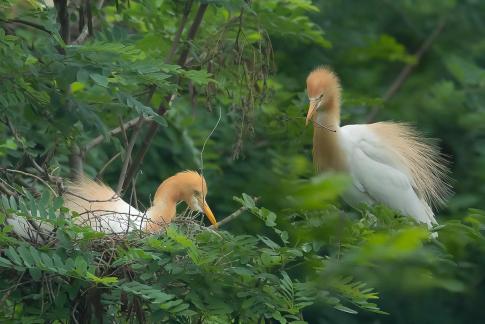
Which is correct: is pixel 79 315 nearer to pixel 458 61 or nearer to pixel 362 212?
pixel 362 212

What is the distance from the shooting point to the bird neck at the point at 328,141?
5867 mm

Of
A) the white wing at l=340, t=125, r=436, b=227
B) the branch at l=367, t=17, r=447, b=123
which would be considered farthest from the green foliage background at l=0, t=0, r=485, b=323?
the branch at l=367, t=17, r=447, b=123

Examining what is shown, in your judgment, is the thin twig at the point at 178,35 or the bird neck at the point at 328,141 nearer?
the thin twig at the point at 178,35

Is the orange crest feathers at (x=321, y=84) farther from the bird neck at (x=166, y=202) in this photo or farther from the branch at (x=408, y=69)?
the branch at (x=408, y=69)

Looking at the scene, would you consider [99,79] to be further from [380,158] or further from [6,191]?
[380,158]

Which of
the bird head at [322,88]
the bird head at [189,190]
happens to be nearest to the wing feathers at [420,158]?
the bird head at [322,88]

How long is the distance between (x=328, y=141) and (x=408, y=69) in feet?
9.16

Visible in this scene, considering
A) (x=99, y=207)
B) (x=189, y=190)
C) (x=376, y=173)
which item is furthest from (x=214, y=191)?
(x=99, y=207)

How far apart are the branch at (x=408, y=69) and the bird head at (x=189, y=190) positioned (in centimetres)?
262

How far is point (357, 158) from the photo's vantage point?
605 centimetres

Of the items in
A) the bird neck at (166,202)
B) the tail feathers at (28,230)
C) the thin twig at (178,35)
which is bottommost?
the bird neck at (166,202)

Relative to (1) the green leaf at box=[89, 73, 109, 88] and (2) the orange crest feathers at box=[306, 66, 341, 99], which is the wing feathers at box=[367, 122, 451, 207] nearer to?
(2) the orange crest feathers at box=[306, 66, 341, 99]

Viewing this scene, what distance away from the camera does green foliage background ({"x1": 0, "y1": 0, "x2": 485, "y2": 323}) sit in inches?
72.6

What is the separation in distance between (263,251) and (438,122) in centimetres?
307
